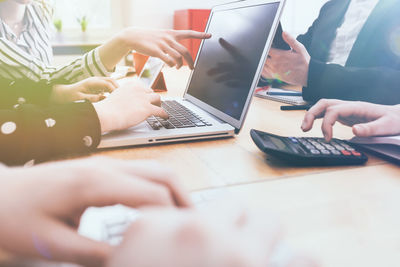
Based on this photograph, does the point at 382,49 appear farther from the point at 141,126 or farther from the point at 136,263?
the point at 136,263

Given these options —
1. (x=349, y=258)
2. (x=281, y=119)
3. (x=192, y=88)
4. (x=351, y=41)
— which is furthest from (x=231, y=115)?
(x=351, y=41)

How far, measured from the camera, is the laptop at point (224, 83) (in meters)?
0.59

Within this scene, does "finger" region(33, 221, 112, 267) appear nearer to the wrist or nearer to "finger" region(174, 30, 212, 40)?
the wrist

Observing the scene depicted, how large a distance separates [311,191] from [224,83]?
387mm

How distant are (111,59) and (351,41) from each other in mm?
1001

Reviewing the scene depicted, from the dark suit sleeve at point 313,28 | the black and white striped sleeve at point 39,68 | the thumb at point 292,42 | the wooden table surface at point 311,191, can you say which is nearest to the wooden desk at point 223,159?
the wooden table surface at point 311,191

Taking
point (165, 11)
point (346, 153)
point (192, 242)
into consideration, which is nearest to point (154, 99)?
point (346, 153)

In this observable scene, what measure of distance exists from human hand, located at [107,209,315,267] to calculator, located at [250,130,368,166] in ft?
0.91

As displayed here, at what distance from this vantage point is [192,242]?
0.19m

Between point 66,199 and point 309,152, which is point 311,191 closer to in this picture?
point 309,152

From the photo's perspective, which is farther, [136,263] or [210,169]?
[210,169]

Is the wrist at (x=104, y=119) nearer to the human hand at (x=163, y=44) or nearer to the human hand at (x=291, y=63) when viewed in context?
the human hand at (x=163, y=44)

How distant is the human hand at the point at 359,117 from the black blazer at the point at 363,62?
0.25 m

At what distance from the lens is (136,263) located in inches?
7.6
